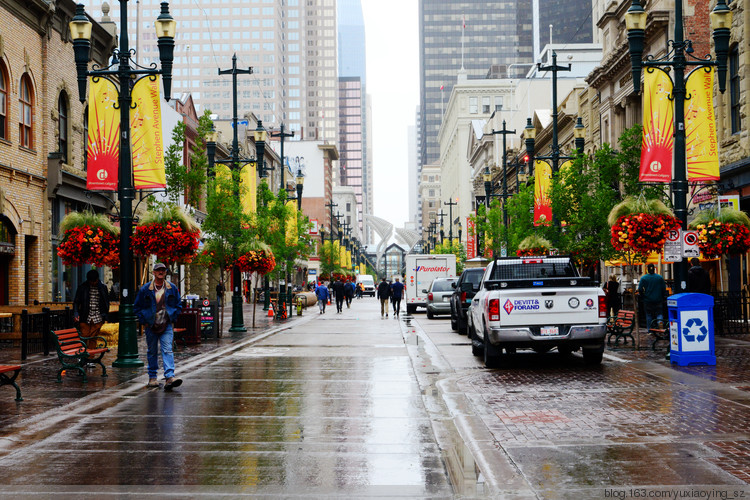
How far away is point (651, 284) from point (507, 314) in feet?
22.8

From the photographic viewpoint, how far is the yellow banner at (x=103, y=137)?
1752 centimetres

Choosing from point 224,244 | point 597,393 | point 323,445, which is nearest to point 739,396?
point 597,393

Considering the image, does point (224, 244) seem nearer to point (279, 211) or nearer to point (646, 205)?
point (279, 211)

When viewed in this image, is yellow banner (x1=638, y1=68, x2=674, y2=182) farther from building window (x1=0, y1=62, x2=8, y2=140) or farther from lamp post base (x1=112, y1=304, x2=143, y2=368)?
building window (x1=0, y1=62, x2=8, y2=140)

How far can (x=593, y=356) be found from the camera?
51.5 ft

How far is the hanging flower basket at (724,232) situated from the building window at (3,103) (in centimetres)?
2008

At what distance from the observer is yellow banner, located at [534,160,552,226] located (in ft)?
98.3

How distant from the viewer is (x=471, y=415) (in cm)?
1012

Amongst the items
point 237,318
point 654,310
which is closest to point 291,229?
point 237,318

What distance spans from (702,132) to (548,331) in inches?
260

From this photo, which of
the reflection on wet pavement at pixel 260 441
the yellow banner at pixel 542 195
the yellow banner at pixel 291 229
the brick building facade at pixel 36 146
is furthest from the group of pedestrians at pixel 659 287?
the yellow banner at pixel 291 229

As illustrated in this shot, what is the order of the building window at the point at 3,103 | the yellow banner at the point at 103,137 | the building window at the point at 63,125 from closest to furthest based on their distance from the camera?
the yellow banner at the point at 103,137 < the building window at the point at 3,103 < the building window at the point at 63,125

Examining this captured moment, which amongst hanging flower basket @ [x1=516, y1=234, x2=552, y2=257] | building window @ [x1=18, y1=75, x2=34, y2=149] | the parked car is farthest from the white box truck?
building window @ [x1=18, y1=75, x2=34, y2=149]

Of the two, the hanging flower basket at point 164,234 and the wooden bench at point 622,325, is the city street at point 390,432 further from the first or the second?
the hanging flower basket at point 164,234
